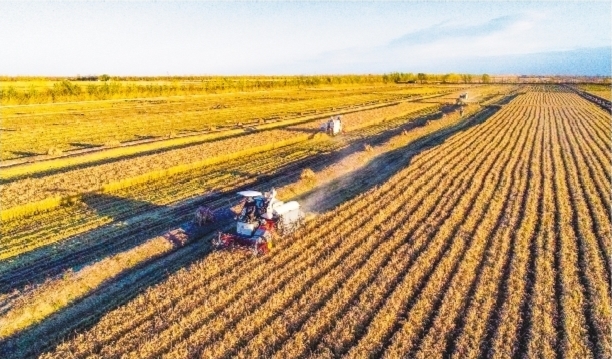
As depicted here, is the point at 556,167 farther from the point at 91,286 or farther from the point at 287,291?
the point at 91,286

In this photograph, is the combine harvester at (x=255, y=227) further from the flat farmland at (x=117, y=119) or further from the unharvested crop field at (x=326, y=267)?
the flat farmland at (x=117, y=119)

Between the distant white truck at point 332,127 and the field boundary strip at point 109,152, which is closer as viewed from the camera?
the field boundary strip at point 109,152

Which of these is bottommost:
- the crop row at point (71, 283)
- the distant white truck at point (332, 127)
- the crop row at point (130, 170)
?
the crop row at point (71, 283)

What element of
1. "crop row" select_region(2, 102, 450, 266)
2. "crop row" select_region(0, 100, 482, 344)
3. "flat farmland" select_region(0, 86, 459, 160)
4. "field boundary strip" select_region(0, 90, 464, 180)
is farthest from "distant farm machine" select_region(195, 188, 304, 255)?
"flat farmland" select_region(0, 86, 459, 160)

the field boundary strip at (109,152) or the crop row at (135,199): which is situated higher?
the field boundary strip at (109,152)

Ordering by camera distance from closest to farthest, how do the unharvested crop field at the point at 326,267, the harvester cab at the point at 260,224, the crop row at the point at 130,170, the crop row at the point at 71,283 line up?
the unharvested crop field at the point at 326,267
the crop row at the point at 71,283
the harvester cab at the point at 260,224
the crop row at the point at 130,170

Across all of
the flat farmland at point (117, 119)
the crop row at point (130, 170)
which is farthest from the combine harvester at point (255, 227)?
the flat farmland at point (117, 119)

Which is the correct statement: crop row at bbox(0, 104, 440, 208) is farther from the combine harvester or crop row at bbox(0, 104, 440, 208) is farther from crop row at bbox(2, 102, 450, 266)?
the combine harvester
